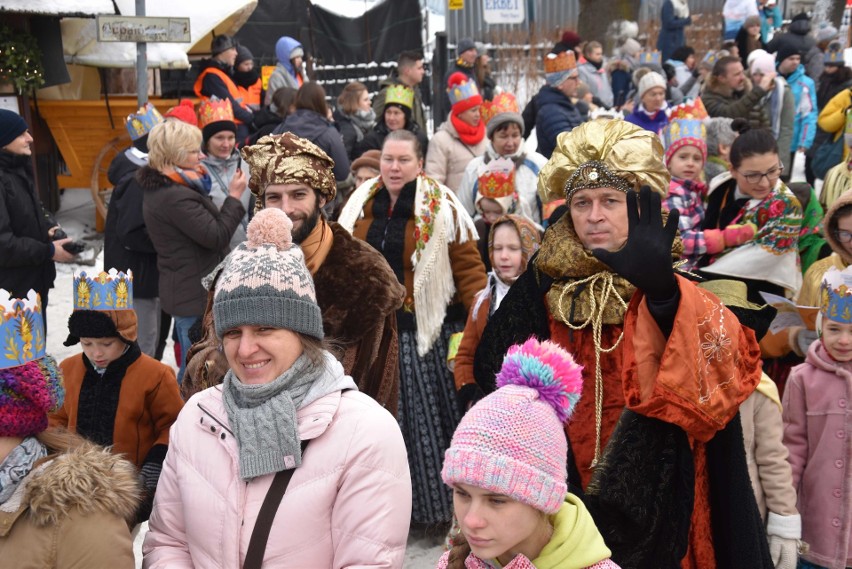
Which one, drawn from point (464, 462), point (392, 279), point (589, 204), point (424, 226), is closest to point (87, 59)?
point (424, 226)

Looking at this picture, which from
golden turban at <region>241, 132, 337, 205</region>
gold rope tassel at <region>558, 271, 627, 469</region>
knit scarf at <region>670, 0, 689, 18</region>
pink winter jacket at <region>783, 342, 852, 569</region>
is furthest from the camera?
knit scarf at <region>670, 0, 689, 18</region>

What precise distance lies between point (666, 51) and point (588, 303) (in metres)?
15.3

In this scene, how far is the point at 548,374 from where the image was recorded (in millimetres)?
2275

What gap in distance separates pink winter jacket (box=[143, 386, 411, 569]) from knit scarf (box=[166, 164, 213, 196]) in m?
3.79

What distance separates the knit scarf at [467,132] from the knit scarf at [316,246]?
490cm

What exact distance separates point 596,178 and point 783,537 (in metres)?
1.25

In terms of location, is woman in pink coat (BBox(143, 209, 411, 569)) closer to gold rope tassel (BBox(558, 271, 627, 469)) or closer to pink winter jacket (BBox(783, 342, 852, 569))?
gold rope tassel (BBox(558, 271, 627, 469))

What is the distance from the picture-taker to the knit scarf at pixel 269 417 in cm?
247

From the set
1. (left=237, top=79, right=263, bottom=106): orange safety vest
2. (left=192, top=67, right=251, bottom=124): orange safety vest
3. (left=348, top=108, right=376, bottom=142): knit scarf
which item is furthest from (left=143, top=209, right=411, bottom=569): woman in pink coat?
(left=237, top=79, right=263, bottom=106): orange safety vest

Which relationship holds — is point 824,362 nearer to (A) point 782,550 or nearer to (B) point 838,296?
(B) point 838,296

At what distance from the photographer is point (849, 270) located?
369cm

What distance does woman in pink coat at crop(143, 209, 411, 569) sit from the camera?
2.48 meters

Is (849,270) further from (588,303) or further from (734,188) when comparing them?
(734,188)

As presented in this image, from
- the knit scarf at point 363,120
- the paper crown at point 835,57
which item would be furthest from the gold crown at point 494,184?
the paper crown at point 835,57
